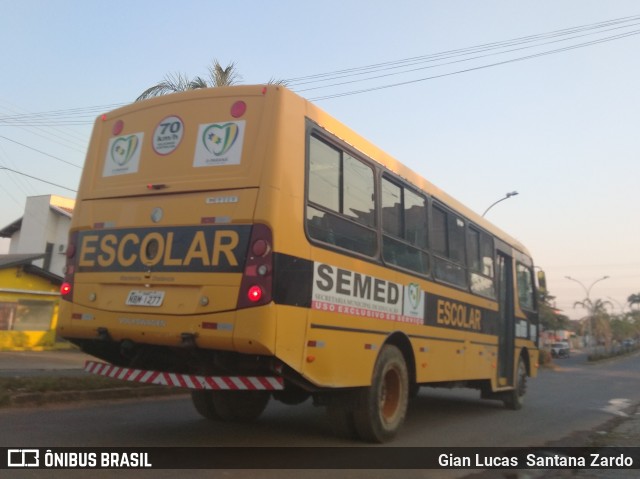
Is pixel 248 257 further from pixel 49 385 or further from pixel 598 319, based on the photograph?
pixel 598 319

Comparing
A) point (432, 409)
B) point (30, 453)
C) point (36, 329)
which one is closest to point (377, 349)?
point (30, 453)

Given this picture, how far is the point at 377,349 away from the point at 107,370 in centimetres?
288

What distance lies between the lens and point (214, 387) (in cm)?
531

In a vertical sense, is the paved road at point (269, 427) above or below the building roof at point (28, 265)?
below

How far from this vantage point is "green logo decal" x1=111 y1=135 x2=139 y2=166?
625cm

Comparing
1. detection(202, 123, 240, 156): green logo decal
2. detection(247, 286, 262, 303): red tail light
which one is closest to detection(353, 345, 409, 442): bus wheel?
detection(247, 286, 262, 303): red tail light

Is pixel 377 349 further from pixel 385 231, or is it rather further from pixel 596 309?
pixel 596 309

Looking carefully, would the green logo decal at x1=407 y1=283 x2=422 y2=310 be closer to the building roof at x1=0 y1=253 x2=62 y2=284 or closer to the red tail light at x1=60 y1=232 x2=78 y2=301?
the red tail light at x1=60 y1=232 x2=78 y2=301

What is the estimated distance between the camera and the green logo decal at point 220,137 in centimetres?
564

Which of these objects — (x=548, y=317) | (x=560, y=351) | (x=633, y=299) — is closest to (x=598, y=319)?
(x=560, y=351)

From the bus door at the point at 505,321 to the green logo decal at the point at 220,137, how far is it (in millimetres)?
7265

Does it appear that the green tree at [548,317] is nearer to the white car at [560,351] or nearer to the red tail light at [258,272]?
the white car at [560,351]

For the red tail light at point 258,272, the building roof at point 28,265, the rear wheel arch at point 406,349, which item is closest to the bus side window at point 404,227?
the rear wheel arch at point 406,349

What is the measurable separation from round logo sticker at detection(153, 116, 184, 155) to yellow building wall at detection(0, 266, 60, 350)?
2050cm
